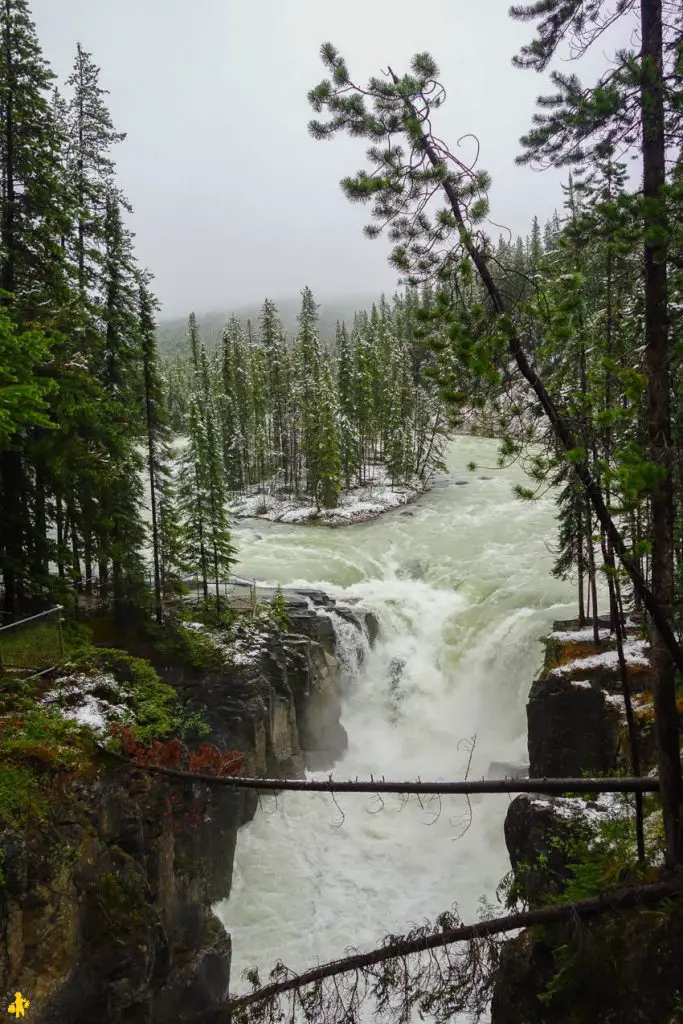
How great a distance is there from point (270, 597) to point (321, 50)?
78.3 feet

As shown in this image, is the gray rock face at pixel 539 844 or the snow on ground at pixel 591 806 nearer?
the gray rock face at pixel 539 844

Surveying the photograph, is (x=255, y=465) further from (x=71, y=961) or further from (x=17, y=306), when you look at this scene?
(x=71, y=961)

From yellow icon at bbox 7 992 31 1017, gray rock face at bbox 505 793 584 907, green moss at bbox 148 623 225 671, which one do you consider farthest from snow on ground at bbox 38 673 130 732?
gray rock face at bbox 505 793 584 907

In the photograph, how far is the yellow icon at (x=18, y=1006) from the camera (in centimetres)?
866

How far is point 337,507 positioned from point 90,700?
39.1 m

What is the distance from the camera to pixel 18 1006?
8.71 meters

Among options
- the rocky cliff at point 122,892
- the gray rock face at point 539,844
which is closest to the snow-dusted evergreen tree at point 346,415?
the rocky cliff at point 122,892

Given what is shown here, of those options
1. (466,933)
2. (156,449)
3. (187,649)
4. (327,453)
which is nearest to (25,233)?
(156,449)

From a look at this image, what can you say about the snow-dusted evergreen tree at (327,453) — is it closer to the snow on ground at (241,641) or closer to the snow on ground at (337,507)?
the snow on ground at (337,507)

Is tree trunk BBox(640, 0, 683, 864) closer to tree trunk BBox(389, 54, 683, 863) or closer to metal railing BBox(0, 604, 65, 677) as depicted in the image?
tree trunk BBox(389, 54, 683, 863)

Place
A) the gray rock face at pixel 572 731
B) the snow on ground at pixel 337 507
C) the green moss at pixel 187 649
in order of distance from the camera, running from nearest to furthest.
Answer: the gray rock face at pixel 572 731 → the green moss at pixel 187 649 → the snow on ground at pixel 337 507

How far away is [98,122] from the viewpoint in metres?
20.5

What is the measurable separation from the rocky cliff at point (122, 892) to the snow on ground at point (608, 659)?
33.6ft

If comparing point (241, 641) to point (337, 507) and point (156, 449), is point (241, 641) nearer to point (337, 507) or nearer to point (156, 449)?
point (156, 449)
